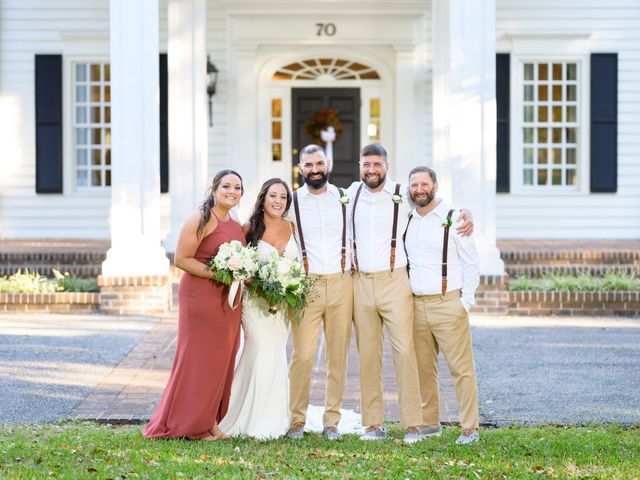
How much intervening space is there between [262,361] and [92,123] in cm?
1112

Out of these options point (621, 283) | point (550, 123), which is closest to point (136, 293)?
point (621, 283)

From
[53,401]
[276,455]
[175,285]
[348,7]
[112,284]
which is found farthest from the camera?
[348,7]

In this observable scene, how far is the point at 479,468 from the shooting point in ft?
20.0

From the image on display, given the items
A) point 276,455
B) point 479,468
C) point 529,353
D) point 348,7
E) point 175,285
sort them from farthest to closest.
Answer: point 348,7 → point 175,285 → point 529,353 → point 276,455 → point 479,468

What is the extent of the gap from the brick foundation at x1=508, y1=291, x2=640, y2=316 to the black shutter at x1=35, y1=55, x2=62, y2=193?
796 centimetres

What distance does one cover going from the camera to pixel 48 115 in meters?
17.1

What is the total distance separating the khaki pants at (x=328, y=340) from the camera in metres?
7.05

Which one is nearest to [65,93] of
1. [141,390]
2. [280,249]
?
[141,390]

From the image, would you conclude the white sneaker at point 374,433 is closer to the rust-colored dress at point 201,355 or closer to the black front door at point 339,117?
the rust-colored dress at point 201,355

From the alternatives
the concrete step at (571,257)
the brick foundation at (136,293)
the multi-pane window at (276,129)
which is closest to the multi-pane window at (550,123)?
the concrete step at (571,257)

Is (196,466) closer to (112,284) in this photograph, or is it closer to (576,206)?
(112,284)

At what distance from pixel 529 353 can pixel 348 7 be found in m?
8.31

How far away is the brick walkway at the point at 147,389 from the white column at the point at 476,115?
8.37 feet

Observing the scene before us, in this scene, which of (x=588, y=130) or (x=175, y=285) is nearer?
(x=175, y=285)
